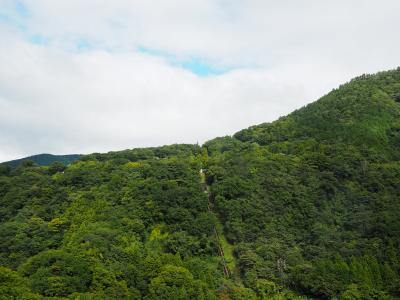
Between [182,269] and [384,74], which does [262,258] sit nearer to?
[182,269]

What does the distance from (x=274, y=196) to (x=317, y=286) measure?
18.7 m

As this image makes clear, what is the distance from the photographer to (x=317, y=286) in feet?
176

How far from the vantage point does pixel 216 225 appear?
66.3m

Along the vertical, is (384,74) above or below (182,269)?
above

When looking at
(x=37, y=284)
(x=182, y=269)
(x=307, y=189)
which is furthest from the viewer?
(x=307, y=189)

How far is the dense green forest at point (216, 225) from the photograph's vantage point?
49.6m

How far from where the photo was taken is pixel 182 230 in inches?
2436

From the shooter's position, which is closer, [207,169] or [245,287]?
[245,287]

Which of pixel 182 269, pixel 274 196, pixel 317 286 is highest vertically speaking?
pixel 274 196

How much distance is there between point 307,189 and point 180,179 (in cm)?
1991

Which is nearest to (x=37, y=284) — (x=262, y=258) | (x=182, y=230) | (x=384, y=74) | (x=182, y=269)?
(x=182, y=269)

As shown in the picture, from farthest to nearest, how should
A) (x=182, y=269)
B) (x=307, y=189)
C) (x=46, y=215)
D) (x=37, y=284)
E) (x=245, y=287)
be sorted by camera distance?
(x=307, y=189), (x=46, y=215), (x=245, y=287), (x=182, y=269), (x=37, y=284)

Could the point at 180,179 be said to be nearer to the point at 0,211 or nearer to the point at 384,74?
the point at 0,211

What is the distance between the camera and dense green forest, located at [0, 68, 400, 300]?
163ft
